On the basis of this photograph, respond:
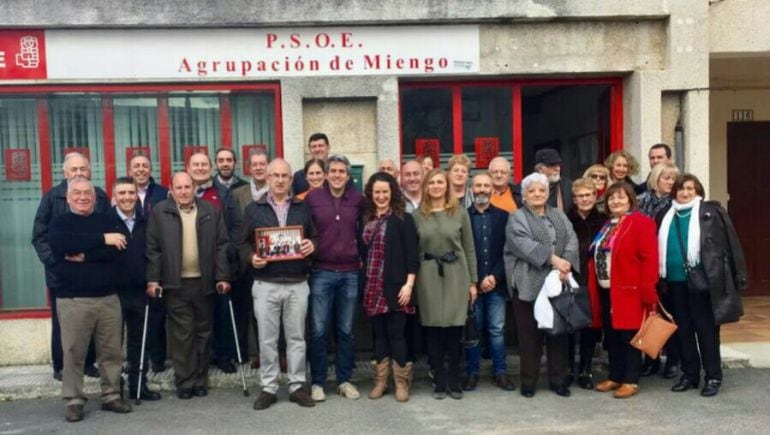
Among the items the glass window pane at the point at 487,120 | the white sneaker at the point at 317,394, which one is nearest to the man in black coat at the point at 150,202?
the white sneaker at the point at 317,394

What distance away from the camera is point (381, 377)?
6.41 metres

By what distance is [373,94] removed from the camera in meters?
8.01

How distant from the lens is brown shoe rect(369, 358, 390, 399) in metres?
6.39

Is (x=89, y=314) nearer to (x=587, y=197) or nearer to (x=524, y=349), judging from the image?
(x=524, y=349)

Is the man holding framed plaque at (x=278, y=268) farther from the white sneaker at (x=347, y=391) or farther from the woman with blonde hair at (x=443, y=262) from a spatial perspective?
the woman with blonde hair at (x=443, y=262)

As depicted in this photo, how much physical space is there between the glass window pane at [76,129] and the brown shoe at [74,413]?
114 inches

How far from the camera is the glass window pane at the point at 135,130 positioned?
807 centimetres

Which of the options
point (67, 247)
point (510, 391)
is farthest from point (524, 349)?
point (67, 247)

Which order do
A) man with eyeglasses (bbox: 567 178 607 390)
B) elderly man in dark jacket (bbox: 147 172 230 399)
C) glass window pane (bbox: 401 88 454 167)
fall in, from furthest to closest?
1. glass window pane (bbox: 401 88 454 167)
2. man with eyeglasses (bbox: 567 178 607 390)
3. elderly man in dark jacket (bbox: 147 172 230 399)

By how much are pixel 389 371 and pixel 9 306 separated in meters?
4.38

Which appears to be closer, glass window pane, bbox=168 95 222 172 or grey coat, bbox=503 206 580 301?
grey coat, bbox=503 206 580 301

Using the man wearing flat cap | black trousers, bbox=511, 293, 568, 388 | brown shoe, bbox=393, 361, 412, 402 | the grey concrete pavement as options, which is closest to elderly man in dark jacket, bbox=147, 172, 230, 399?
the grey concrete pavement

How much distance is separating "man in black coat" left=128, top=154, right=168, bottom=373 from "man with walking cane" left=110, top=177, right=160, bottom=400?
15cm

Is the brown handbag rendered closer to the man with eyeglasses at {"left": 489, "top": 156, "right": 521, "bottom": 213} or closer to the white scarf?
the white scarf
